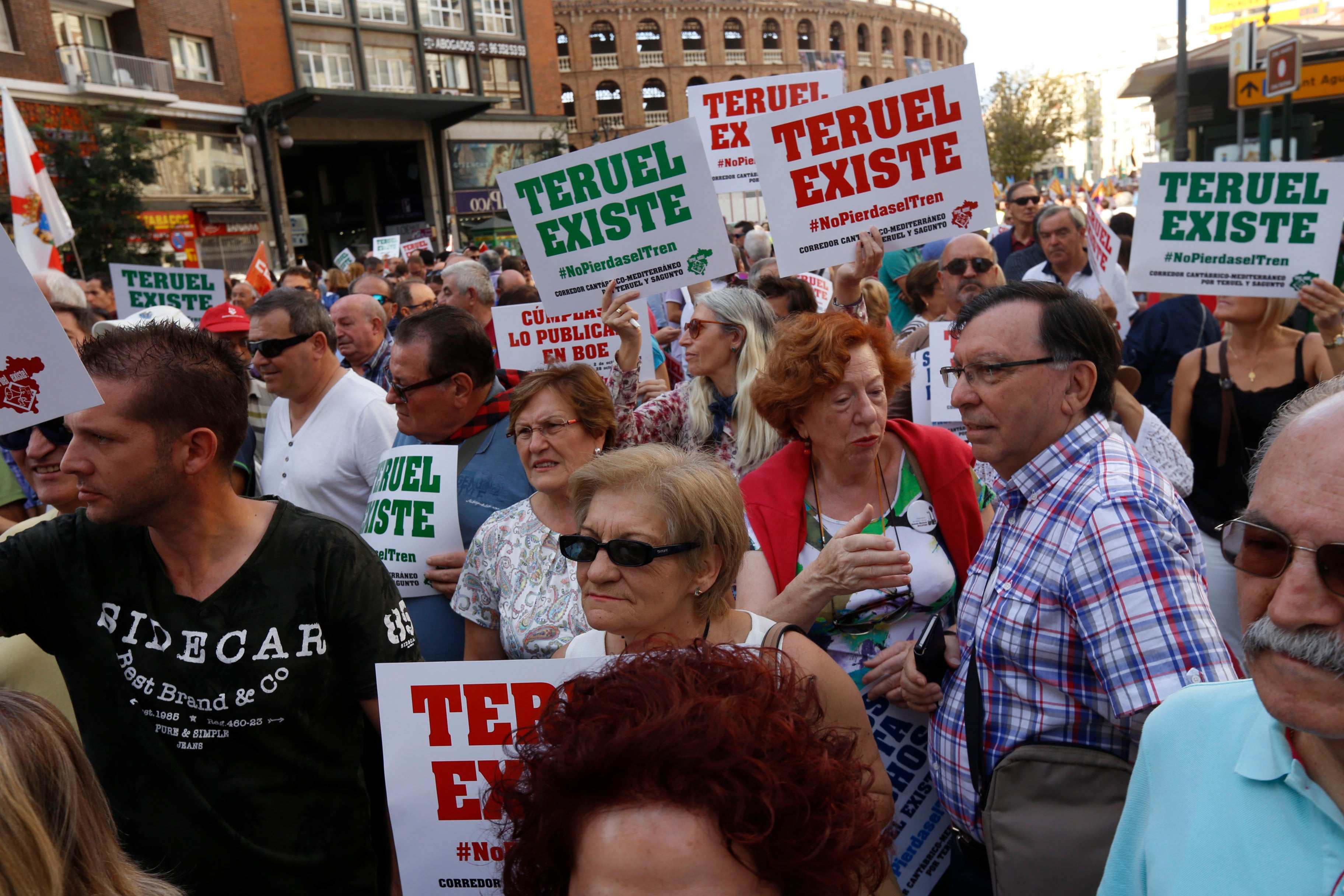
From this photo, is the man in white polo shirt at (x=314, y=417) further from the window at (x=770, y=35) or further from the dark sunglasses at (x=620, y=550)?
the window at (x=770, y=35)

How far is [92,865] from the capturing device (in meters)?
1.54

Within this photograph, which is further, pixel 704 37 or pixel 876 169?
pixel 704 37

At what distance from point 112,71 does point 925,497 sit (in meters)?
32.5

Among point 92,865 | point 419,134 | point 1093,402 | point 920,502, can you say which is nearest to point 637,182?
point 920,502

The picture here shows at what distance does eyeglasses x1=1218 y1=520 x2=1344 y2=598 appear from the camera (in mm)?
1116

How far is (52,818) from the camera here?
1.52m

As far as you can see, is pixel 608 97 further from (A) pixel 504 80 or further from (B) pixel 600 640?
(B) pixel 600 640

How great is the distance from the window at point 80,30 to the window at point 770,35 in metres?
43.4

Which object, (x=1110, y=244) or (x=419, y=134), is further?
(x=419, y=134)

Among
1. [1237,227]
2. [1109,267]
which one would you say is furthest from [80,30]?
[1237,227]

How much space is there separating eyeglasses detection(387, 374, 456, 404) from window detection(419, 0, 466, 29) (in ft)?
133

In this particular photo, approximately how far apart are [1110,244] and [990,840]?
4.68 m

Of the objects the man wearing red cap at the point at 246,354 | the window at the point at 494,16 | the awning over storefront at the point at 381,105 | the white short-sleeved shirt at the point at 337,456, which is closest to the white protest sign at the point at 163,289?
the man wearing red cap at the point at 246,354

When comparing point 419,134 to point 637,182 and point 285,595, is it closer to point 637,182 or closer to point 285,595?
point 637,182
